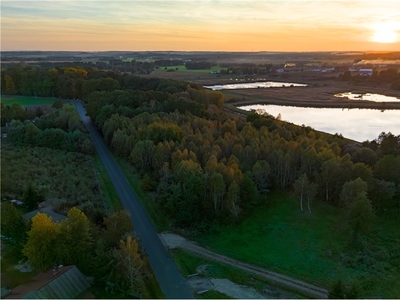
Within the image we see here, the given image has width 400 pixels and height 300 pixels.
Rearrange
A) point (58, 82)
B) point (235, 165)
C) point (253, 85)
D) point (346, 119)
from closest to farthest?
point (235, 165), point (346, 119), point (58, 82), point (253, 85)

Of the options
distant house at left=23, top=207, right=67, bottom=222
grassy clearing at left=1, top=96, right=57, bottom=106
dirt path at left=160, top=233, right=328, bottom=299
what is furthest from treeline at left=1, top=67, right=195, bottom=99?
dirt path at left=160, top=233, right=328, bottom=299

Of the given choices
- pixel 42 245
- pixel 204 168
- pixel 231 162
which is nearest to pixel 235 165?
pixel 231 162

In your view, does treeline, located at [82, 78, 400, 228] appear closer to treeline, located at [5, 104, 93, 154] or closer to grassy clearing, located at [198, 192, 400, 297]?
grassy clearing, located at [198, 192, 400, 297]

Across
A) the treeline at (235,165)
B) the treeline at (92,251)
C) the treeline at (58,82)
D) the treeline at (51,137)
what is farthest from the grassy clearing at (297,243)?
the treeline at (58,82)

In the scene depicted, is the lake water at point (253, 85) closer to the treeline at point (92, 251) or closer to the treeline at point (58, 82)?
the treeline at point (58, 82)

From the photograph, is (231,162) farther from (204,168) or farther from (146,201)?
(146,201)

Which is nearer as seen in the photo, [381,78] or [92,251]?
[92,251]

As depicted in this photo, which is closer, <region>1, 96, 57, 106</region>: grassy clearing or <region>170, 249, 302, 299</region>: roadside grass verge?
<region>170, 249, 302, 299</region>: roadside grass verge
